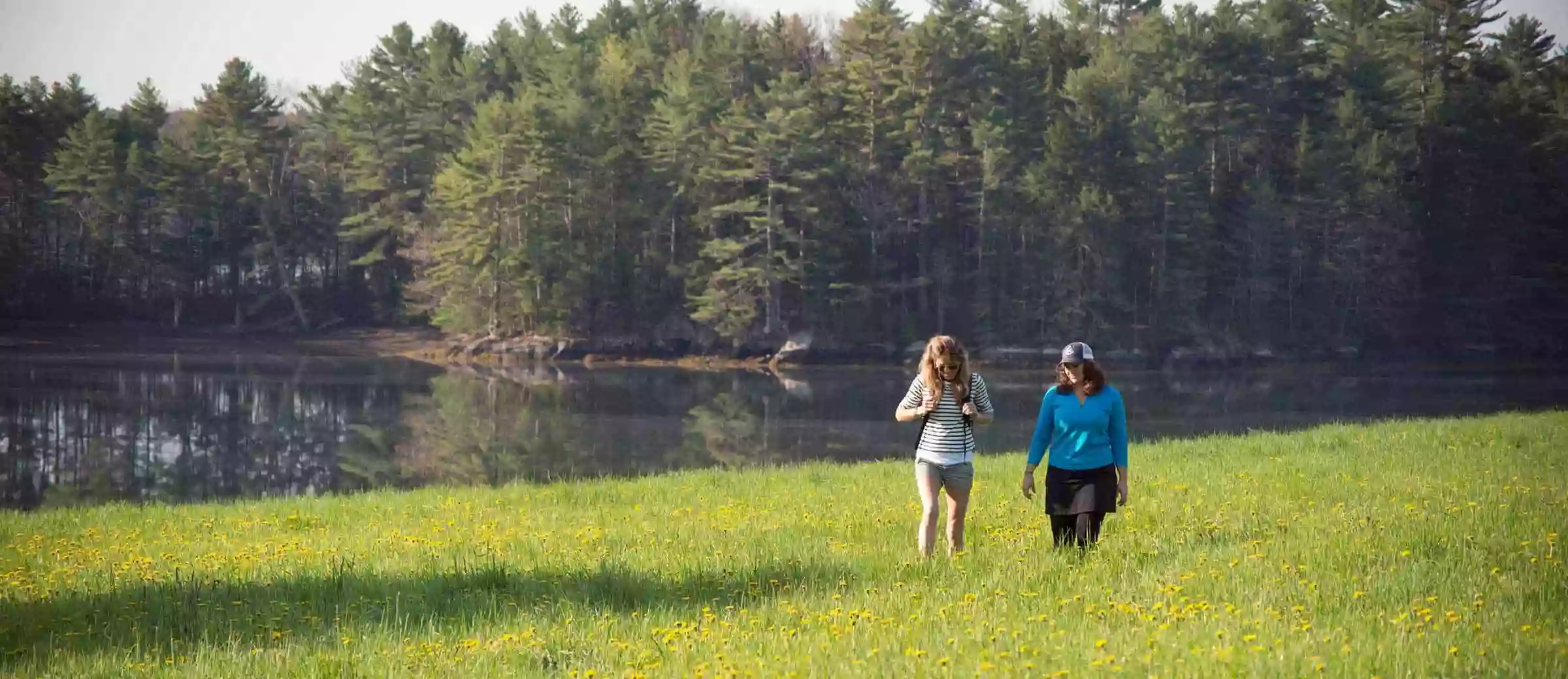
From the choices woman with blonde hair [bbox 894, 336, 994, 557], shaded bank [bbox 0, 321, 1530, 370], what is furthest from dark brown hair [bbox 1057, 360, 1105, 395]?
shaded bank [bbox 0, 321, 1530, 370]

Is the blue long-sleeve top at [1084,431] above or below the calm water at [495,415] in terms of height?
above

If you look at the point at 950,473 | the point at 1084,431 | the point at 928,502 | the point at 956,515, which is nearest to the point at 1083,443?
the point at 1084,431

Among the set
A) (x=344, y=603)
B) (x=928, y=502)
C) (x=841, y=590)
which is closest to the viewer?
(x=841, y=590)

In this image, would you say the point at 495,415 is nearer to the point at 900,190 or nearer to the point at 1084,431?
the point at 900,190

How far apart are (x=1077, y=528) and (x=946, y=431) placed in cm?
132

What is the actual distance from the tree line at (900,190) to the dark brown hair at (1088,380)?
180 feet

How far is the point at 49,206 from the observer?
73188 millimetres

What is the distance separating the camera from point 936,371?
10.4 meters

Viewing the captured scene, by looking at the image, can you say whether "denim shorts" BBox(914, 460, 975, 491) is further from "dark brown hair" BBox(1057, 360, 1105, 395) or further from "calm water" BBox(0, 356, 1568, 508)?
"calm water" BBox(0, 356, 1568, 508)

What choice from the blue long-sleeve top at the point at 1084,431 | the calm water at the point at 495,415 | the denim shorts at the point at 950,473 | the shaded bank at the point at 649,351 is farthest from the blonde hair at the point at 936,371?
the shaded bank at the point at 649,351

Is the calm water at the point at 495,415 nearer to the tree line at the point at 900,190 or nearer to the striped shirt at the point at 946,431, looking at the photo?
the tree line at the point at 900,190

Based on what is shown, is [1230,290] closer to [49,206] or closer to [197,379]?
[197,379]

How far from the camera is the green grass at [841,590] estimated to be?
7.35 metres

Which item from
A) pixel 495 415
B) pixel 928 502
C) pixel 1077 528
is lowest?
pixel 495 415
